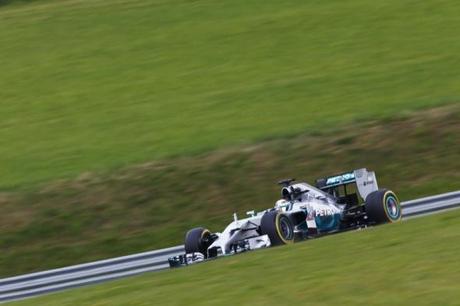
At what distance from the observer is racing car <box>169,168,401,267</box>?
1423cm

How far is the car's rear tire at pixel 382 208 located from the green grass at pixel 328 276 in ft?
6.72

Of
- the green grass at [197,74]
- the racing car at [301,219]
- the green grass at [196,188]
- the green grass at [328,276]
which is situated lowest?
the green grass at [328,276]

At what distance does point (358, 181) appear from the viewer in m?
16.0

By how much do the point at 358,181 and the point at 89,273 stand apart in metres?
4.43

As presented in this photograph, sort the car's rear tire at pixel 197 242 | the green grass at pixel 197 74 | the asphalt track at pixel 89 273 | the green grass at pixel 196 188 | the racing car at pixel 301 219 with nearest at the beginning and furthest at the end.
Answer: the racing car at pixel 301 219
the car's rear tire at pixel 197 242
the asphalt track at pixel 89 273
the green grass at pixel 196 188
the green grass at pixel 197 74

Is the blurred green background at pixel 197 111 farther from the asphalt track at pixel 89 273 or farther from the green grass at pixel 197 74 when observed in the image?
the asphalt track at pixel 89 273

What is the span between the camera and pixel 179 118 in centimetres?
2316

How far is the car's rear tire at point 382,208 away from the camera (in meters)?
14.9

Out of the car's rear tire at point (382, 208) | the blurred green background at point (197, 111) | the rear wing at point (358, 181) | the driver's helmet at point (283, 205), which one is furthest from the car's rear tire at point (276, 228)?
the blurred green background at point (197, 111)

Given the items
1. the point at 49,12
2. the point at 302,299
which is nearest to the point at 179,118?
the point at 49,12

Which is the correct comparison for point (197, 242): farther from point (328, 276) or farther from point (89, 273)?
point (328, 276)

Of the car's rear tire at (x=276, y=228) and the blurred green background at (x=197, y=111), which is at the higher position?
the blurred green background at (x=197, y=111)

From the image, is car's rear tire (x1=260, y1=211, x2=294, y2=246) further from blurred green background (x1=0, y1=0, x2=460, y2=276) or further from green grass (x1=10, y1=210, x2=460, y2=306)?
blurred green background (x1=0, y1=0, x2=460, y2=276)

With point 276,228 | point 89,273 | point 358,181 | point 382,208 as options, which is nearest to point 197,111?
point 358,181
